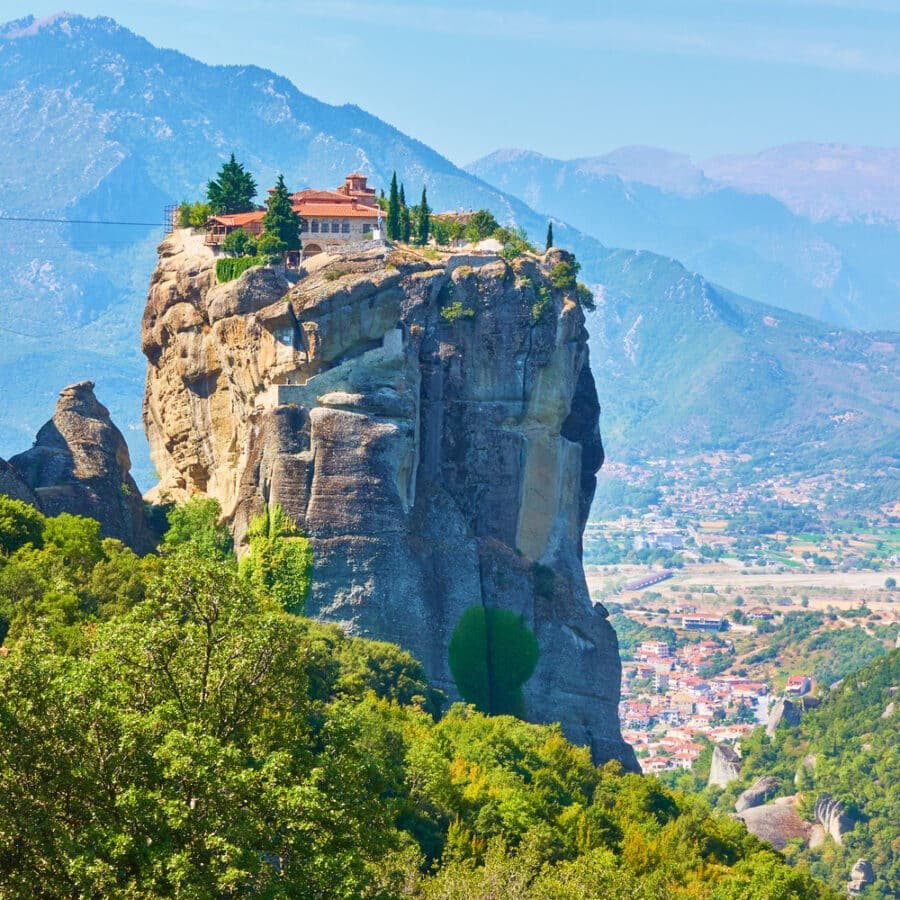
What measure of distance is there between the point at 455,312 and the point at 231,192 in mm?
14649

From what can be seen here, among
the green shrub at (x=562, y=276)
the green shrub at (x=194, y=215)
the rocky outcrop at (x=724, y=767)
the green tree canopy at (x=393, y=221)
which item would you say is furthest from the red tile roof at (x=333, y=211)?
the rocky outcrop at (x=724, y=767)

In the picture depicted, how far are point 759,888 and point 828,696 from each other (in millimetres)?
96317

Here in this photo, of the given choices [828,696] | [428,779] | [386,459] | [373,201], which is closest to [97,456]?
[386,459]

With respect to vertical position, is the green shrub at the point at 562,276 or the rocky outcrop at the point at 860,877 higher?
the green shrub at the point at 562,276

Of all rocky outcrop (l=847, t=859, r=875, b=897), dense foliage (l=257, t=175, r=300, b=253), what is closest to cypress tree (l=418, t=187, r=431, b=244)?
dense foliage (l=257, t=175, r=300, b=253)

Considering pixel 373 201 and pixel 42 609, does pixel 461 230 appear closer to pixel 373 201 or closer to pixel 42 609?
pixel 373 201

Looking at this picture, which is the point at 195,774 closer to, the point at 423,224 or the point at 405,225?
the point at 405,225

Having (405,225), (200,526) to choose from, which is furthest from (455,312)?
(200,526)

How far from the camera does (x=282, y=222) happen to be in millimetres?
81750

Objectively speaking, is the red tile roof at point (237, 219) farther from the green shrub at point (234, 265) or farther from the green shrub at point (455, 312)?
the green shrub at point (455, 312)

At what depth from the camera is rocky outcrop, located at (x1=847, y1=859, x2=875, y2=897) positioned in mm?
118125

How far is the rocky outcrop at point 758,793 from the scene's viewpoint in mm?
132750

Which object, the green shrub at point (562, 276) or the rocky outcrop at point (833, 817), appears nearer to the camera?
the green shrub at point (562, 276)

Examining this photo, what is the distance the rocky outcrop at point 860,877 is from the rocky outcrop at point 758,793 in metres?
11.8
